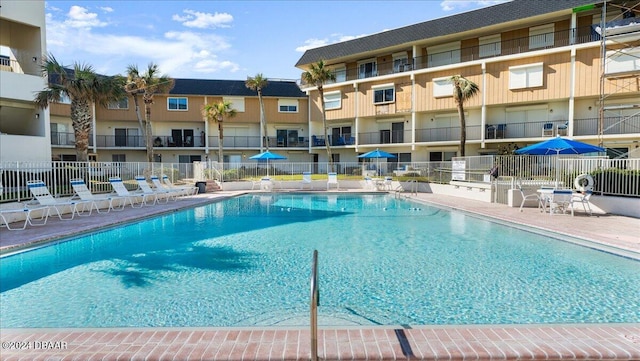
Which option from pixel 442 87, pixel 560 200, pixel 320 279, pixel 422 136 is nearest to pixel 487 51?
pixel 442 87

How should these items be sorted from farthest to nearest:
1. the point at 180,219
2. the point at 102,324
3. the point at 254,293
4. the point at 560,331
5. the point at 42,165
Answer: the point at 180,219, the point at 42,165, the point at 254,293, the point at 102,324, the point at 560,331

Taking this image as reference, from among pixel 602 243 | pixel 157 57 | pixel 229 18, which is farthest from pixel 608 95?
pixel 157 57

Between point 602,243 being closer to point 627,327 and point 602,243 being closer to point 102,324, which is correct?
point 627,327

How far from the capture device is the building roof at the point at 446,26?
24.0 metres

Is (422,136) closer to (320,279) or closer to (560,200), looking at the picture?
(560,200)

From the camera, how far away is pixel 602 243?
8250 millimetres

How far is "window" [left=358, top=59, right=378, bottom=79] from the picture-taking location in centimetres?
3216

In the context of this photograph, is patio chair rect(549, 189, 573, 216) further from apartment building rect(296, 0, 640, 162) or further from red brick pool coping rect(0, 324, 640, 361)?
red brick pool coping rect(0, 324, 640, 361)

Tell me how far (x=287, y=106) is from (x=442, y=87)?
14.9 meters

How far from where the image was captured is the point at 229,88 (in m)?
36.3

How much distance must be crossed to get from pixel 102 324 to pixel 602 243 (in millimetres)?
9610

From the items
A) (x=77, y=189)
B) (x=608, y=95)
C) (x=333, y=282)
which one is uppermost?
(x=608, y=95)

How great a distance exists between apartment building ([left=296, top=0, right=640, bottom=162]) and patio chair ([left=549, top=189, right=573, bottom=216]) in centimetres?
832

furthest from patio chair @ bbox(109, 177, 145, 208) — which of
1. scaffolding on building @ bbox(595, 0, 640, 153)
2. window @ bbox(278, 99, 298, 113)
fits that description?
scaffolding on building @ bbox(595, 0, 640, 153)
